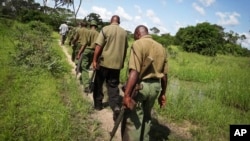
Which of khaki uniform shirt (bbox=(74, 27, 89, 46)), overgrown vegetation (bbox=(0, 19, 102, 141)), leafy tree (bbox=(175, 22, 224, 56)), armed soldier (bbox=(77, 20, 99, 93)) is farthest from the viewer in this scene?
leafy tree (bbox=(175, 22, 224, 56))

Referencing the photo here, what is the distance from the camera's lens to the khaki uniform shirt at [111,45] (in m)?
6.45

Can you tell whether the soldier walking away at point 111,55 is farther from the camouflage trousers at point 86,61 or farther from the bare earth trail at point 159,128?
the camouflage trousers at point 86,61

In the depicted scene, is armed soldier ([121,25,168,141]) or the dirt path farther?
the dirt path

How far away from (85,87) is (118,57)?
8.16ft

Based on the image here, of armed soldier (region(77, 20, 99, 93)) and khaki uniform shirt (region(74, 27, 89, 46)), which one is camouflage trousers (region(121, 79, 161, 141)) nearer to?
armed soldier (region(77, 20, 99, 93))

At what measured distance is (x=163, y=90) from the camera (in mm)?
4859

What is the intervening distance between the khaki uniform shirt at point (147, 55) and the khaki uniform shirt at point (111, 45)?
201 centimetres

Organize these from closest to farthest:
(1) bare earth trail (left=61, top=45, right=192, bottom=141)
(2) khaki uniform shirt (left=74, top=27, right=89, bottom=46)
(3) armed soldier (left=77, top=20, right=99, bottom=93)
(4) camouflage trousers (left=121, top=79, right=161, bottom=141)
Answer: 1. (4) camouflage trousers (left=121, top=79, right=161, bottom=141)
2. (1) bare earth trail (left=61, top=45, right=192, bottom=141)
3. (3) armed soldier (left=77, top=20, right=99, bottom=93)
4. (2) khaki uniform shirt (left=74, top=27, right=89, bottom=46)

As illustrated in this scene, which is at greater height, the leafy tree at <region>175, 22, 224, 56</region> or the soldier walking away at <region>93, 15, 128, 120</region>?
the leafy tree at <region>175, 22, 224, 56</region>

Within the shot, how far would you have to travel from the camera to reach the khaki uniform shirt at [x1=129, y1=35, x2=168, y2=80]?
4.25 meters

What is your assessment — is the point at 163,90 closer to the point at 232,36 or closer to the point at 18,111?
the point at 18,111

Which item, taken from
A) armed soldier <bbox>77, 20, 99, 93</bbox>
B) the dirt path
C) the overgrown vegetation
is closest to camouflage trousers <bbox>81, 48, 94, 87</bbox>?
armed soldier <bbox>77, 20, 99, 93</bbox>

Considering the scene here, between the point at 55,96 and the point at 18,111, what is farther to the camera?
the point at 55,96

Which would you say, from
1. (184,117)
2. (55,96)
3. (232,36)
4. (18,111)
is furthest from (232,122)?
(232,36)
